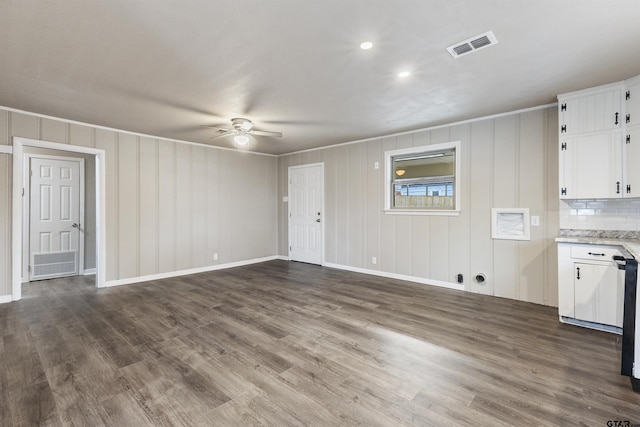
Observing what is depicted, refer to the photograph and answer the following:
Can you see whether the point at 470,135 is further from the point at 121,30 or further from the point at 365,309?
the point at 121,30

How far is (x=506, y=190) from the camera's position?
12.9 ft

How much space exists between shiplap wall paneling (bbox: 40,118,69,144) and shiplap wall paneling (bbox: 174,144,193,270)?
1.60 metres

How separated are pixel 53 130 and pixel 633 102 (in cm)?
703

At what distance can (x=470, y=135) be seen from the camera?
4.22 meters

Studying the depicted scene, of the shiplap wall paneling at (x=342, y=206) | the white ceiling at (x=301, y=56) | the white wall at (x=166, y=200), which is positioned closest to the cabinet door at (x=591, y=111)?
the white ceiling at (x=301, y=56)

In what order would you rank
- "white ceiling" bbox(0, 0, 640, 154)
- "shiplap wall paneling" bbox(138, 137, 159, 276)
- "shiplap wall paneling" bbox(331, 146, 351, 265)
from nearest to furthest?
"white ceiling" bbox(0, 0, 640, 154)
"shiplap wall paneling" bbox(138, 137, 159, 276)
"shiplap wall paneling" bbox(331, 146, 351, 265)

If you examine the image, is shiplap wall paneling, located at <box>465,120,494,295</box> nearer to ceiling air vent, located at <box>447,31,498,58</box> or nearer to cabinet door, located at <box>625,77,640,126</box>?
cabinet door, located at <box>625,77,640,126</box>

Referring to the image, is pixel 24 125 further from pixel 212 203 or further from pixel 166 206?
pixel 212 203

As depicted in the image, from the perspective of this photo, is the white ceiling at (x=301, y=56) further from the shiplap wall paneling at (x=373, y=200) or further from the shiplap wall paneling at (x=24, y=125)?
the shiplap wall paneling at (x=373, y=200)

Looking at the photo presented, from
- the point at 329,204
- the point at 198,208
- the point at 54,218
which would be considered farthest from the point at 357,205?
the point at 54,218

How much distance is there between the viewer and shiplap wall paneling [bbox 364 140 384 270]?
5254 millimetres

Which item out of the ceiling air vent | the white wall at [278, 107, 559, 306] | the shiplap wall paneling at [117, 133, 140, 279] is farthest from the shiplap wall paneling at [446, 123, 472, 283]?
the shiplap wall paneling at [117, 133, 140, 279]

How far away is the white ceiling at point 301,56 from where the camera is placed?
187 centimetres

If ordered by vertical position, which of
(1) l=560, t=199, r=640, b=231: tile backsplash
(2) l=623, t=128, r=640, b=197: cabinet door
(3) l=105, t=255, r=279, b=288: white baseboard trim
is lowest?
(3) l=105, t=255, r=279, b=288: white baseboard trim
